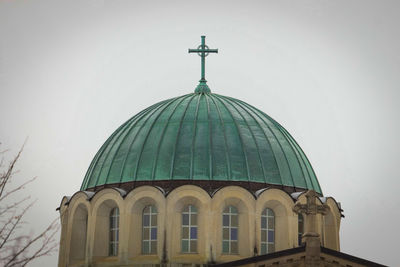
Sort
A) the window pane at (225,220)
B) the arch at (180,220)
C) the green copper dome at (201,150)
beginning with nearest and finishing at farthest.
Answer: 1. the arch at (180,220)
2. the window pane at (225,220)
3. the green copper dome at (201,150)

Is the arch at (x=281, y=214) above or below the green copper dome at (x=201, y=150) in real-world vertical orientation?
below

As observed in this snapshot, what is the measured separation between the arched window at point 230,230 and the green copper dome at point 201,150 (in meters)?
1.33

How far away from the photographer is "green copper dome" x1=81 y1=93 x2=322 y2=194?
126ft

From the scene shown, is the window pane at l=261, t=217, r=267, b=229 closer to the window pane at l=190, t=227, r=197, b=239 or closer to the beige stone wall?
the beige stone wall

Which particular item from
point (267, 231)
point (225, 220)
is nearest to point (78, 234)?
point (225, 220)

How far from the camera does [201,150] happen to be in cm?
3891

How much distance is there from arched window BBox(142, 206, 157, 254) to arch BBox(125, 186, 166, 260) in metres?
0.11

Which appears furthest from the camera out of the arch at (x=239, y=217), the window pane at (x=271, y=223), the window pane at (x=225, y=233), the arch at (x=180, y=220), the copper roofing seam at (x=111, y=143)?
the copper roofing seam at (x=111, y=143)

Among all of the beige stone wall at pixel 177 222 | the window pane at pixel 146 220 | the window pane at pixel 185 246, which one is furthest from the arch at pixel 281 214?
the window pane at pixel 146 220

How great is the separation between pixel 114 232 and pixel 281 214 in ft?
20.2

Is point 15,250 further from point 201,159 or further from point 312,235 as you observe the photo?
point 201,159

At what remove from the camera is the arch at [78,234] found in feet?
128

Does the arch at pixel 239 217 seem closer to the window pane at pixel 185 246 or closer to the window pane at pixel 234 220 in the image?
the window pane at pixel 234 220

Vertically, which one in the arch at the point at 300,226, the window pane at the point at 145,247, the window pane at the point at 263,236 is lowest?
the window pane at the point at 145,247
